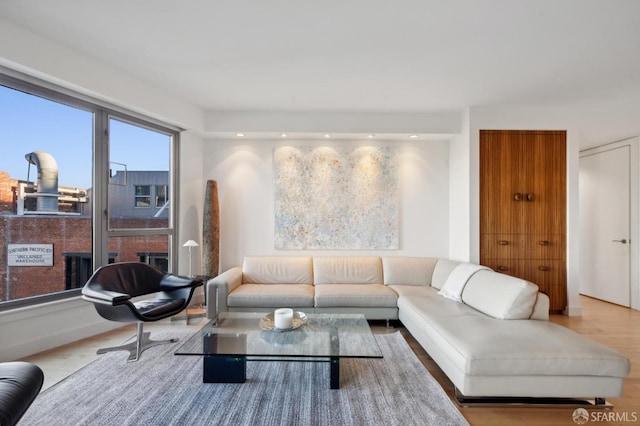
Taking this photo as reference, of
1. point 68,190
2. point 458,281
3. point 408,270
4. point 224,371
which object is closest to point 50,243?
point 68,190

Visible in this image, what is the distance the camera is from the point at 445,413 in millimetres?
1893

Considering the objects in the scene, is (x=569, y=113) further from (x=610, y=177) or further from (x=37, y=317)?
(x=37, y=317)

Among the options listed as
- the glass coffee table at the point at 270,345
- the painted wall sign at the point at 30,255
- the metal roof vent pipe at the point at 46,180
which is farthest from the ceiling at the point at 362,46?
the glass coffee table at the point at 270,345

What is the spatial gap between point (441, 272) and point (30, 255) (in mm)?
4279

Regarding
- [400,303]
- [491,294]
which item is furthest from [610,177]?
[400,303]

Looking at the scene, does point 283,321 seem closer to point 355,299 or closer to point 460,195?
point 355,299

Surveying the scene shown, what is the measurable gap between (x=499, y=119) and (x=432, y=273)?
2151 mm

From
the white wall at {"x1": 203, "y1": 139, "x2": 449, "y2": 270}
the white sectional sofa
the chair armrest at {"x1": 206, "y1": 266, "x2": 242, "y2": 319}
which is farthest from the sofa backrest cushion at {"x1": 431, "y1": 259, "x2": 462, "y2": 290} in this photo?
the chair armrest at {"x1": 206, "y1": 266, "x2": 242, "y2": 319}

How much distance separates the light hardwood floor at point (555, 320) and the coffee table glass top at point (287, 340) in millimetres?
741

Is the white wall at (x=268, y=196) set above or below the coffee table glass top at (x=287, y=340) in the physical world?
above

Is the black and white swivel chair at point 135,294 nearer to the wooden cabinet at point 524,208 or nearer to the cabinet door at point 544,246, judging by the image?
the wooden cabinet at point 524,208

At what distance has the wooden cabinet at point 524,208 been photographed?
12.7ft

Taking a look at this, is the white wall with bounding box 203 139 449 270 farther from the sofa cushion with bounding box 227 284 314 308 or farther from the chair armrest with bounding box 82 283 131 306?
the chair armrest with bounding box 82 283 131 306

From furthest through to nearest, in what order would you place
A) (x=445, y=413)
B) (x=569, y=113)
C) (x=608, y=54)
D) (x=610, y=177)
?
(x=610, y=177), (x=569, y=113), (x=608, y=54), (x=445, y=413)
